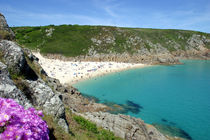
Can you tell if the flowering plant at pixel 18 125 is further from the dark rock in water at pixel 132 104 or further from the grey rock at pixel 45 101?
the dark rock in water at pixel 132 104

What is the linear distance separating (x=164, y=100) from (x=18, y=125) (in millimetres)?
37517

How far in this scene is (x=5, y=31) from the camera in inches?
518

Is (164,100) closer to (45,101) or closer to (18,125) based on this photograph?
(45,101)

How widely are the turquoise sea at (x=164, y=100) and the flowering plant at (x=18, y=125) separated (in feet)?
75.7

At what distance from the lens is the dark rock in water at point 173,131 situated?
21.1m

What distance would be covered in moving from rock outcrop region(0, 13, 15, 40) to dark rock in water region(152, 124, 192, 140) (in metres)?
24.2

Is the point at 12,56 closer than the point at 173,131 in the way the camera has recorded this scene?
Yes

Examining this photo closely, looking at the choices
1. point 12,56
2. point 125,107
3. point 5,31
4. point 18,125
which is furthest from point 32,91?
point 125,107

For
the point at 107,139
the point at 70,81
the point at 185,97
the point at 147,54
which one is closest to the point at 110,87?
the point at 70,81

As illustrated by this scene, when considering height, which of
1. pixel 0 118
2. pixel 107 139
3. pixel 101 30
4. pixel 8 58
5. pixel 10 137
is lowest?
pixel 107 139

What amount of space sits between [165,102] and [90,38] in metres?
86.5

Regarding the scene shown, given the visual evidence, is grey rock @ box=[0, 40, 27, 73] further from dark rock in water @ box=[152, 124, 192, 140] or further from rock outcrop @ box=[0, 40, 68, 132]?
dark rock in water @ box=[152, 124, 192, 140]

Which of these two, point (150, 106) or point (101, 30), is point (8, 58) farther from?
point (101, 30)

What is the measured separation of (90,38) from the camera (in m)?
109
